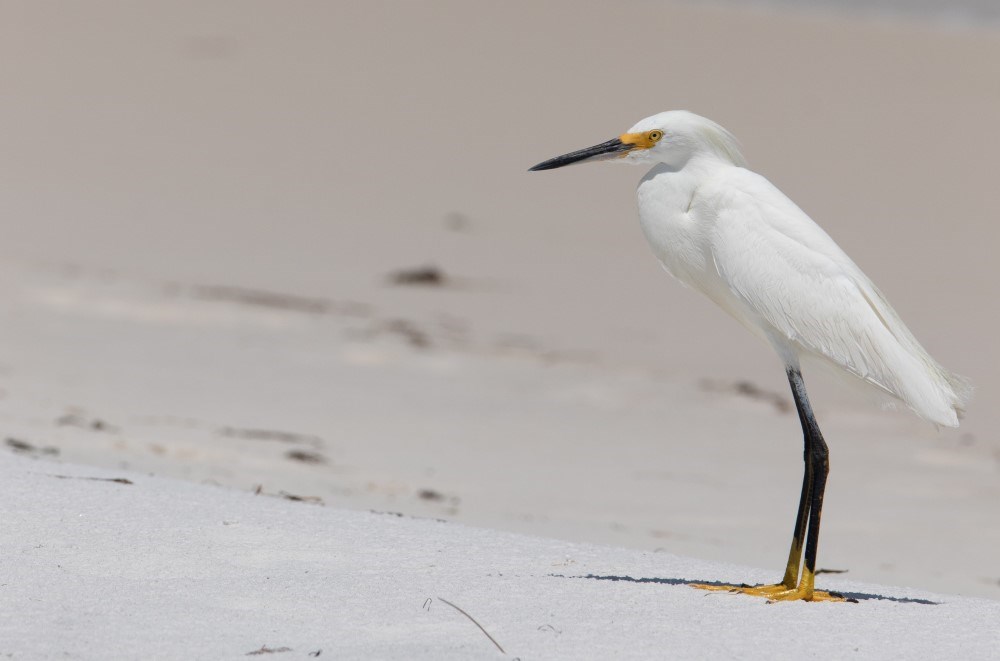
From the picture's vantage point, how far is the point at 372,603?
4.07 metres

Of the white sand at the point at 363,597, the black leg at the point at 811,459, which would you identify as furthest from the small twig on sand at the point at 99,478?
the black leg at the point at 811,459

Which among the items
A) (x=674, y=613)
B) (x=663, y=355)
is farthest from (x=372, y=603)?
→ (x=663, y=355)

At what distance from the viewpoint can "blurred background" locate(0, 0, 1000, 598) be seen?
7.49 m

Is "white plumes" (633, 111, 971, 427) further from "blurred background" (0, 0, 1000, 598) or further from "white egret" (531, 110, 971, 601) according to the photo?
"blurred background" (0, 0, 1000, 598)

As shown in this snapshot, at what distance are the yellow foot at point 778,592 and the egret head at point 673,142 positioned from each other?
4.24 ft

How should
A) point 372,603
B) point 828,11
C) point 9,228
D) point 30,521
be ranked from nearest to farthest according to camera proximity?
point 372,603, point 30,521, point 9,228, point 828,11

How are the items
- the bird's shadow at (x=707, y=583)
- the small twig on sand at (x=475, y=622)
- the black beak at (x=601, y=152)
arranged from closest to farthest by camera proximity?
1. the small twig on sand at (x=475, y=622)
2. the bird's shadow at (x=707, y=583)
3. the black beak at (x=601, y=152)

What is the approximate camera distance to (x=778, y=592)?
4422mm

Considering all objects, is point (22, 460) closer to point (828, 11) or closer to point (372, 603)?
point (372, 603)

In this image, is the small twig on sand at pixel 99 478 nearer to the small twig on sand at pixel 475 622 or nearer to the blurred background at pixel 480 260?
the blurred background at pixel 480 260

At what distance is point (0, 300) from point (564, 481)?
A: 476 centimetres

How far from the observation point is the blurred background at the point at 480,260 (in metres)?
7.49

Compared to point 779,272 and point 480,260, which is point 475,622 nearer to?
point 779,272

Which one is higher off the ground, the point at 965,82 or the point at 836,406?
the point at 965,82
